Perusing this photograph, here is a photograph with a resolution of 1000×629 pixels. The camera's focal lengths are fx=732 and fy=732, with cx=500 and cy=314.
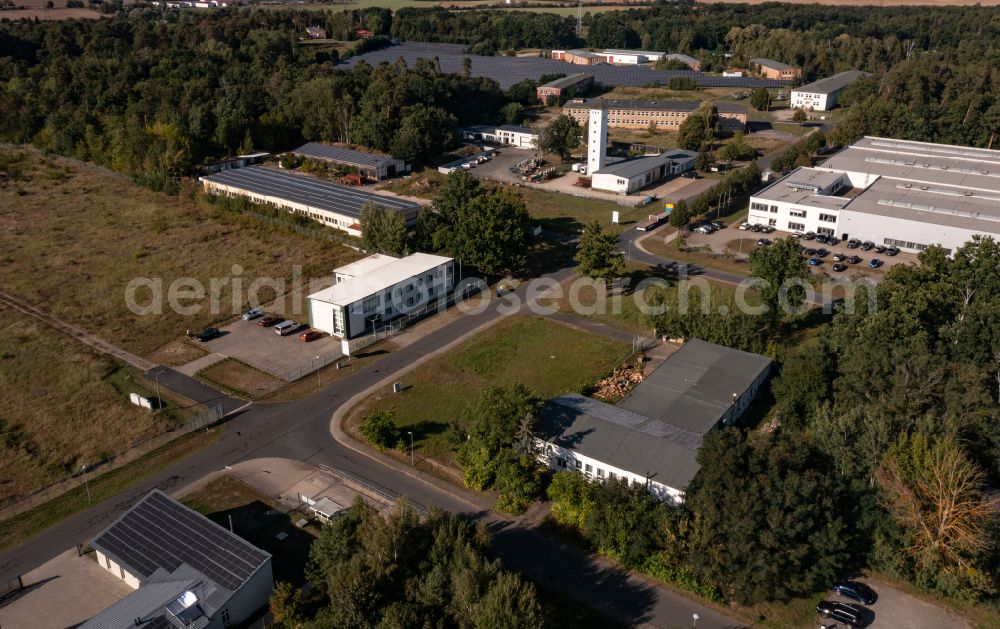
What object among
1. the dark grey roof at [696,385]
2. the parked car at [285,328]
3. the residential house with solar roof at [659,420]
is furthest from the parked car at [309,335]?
the dark grey roof at [696,385]

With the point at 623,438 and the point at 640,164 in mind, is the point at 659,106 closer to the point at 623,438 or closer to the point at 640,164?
the point at 640,164

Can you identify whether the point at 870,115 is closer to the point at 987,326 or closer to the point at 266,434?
the point at 987,326

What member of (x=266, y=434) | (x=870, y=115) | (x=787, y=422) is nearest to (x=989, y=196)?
(x=870, y=115)

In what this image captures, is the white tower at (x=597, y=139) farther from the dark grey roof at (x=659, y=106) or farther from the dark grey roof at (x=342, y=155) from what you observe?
the dark grey roof at (x=659, y=106)

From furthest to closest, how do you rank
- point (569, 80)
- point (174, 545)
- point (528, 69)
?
point (528, 69)
point (569, 80)
point (174, 545)

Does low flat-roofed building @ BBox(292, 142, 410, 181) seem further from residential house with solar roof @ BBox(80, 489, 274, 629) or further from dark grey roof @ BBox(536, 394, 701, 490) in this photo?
residential house with solar roof @ BBox(80, 489, 274, 629)

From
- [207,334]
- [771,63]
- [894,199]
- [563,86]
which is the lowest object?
[207,334]

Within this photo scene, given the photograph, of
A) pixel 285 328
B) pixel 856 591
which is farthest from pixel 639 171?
pixel 856 591

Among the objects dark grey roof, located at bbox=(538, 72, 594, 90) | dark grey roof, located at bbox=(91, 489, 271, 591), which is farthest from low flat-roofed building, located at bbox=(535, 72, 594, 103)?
dark grey roof, located at bbox=(91, 489, 271, 591)
